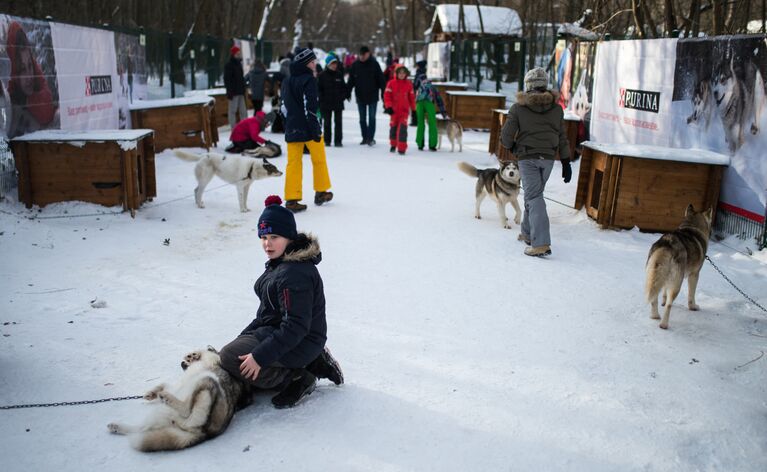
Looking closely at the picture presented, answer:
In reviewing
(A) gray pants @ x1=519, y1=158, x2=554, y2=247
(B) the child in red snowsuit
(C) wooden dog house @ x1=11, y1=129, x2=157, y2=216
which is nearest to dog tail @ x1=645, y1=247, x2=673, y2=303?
(A) gray pants @ x1=519, y1=158, x2=554, y2=247

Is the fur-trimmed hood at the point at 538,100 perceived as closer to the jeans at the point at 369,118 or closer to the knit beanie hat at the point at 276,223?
the knit beanie hat at the point at 276,223

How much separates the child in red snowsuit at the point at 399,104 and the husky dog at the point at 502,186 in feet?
17.1

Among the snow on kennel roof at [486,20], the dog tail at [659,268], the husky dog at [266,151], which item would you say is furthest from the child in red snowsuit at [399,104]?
the snow on kennel roof at [486,20]

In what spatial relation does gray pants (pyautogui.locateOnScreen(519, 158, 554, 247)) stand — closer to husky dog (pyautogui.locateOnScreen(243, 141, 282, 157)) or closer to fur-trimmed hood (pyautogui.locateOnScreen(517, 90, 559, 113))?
fur-trimmed hood (pyautogui.locateOnScreen(517, 90, 559, 113))

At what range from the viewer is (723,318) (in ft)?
16.5

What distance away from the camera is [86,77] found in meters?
9.83

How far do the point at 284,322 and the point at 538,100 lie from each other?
4.18 metres

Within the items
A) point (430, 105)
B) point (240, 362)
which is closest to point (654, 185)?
point (240, 362)

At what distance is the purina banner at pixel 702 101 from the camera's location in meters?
6.68

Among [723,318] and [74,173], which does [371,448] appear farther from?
[74,173]

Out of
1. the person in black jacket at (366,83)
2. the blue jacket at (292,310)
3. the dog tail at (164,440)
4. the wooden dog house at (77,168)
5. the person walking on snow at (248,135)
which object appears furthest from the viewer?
the person in black jacket at (366,83)

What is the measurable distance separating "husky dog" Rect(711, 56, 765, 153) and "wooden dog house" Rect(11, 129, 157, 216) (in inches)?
259

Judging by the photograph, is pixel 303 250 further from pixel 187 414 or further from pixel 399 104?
pixel 399 104

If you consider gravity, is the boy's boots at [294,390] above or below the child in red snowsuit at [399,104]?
below
